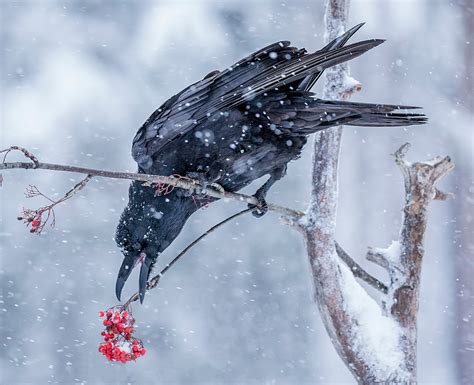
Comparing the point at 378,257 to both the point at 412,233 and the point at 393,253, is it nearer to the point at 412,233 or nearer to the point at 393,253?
the point at 393,253

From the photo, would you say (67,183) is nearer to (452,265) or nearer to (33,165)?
(452,265)

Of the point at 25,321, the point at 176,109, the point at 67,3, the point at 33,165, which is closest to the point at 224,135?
the point at 176,109

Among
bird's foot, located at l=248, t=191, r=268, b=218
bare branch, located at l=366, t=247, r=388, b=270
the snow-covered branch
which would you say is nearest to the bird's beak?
bird's foot, located at l=248, t=191, r=268, b=218

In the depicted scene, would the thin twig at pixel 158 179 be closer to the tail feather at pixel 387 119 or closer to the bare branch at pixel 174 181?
the bare branch at pixel 174 181

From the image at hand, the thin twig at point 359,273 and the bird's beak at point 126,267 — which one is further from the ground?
the bird's beak at point 126,267

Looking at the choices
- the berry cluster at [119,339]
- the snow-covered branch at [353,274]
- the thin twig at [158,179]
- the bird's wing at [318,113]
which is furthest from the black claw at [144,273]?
the bird's wing at [318,113]

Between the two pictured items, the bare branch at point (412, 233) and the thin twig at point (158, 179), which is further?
the bare branch at point (412, 233)

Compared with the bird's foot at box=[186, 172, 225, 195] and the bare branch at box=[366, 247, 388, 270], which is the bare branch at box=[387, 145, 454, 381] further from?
the bird's foot at box=[186, 172, 225, 195]

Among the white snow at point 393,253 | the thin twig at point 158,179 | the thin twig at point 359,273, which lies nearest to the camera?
the thin twig at point 158,179
